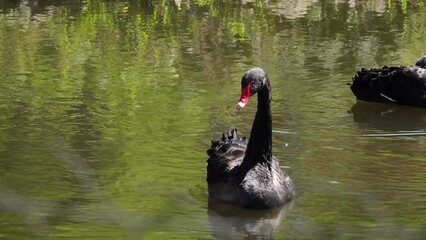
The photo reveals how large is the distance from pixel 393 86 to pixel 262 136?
3.61 meters

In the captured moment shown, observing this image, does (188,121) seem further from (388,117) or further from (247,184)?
(247,184)

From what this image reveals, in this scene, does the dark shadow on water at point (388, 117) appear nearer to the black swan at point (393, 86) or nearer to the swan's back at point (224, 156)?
the black swan at point (393, 86)

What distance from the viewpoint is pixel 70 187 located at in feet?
24.0

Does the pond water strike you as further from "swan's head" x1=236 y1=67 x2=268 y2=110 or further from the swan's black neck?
"swan's head" x1=236 y1=67 x2=268 y2=110

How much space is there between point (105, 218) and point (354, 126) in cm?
334

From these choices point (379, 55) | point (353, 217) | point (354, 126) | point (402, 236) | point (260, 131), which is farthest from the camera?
point (379, 55)

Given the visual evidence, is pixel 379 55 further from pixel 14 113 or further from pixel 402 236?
pixel 402 236

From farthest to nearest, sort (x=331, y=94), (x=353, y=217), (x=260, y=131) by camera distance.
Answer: (x=331, y=94), (x=260, y=131), (x=353, y=217)

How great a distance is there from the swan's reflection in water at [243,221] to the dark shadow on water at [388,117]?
2.69m

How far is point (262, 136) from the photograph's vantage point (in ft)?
23.5

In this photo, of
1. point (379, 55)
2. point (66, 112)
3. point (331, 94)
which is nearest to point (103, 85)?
point (66, 112)

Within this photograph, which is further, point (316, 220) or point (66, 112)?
point (66, 112)

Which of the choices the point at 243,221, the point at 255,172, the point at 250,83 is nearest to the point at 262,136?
the point at 255,172

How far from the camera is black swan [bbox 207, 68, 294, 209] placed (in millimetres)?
6984
